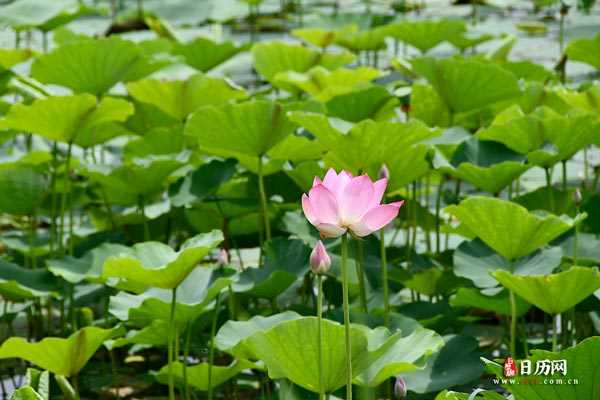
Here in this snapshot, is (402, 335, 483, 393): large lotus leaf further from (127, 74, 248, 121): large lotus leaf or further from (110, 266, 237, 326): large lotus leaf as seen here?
(127, 74, 248, 121): large lotus leaf

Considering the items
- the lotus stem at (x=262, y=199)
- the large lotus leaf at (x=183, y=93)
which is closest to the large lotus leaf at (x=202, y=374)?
the lotus stem at (x=262, y=199)

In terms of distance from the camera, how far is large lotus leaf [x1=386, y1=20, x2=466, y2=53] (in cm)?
300

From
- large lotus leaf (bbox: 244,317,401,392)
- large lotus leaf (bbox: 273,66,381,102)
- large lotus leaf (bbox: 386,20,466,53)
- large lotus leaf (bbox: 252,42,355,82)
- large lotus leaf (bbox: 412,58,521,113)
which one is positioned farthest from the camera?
large lotus leaf (bbox: 386,20,466,53)

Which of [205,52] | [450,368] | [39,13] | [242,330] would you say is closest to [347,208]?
[242,330]

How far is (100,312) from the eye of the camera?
2.21 m

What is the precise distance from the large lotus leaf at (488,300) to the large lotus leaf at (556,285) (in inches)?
7.3

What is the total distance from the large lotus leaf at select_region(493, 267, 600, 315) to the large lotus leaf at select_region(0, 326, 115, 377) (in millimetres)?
527

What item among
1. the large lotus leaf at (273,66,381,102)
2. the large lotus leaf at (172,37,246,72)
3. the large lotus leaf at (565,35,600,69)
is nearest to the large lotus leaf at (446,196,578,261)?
the large lotus leaf at (273,66,381,102)

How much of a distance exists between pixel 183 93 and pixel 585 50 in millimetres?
863

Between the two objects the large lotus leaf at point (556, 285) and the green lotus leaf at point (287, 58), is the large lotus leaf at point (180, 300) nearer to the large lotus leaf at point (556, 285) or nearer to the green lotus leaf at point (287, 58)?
the large lotus leaf at point (556, 285)

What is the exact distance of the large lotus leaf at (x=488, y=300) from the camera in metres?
1.70

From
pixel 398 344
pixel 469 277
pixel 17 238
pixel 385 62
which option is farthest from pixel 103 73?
pixel 385 62

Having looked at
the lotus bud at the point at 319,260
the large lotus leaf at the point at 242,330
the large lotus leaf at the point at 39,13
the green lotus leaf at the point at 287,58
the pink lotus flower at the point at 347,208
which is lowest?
the large lotus leaf at the point at 242,330

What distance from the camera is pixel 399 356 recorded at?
1.42 m
